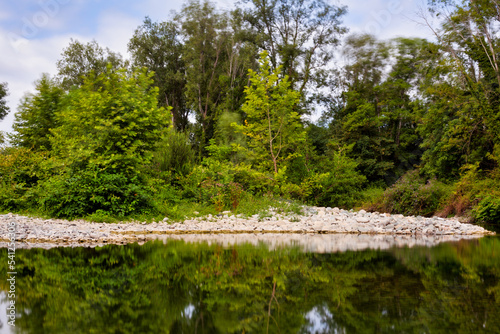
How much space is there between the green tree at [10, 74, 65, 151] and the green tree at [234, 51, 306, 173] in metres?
7.25

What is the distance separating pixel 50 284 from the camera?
2.96 metres

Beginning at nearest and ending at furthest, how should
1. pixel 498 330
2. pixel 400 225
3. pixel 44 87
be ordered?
pixel 498 330, pixel 400 225, pixel 44 87

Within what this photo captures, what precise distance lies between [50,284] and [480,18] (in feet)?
55.4

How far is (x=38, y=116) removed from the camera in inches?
541

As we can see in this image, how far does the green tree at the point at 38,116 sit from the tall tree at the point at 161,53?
15.4m

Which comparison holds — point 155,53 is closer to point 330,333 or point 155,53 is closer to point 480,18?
point 480,18

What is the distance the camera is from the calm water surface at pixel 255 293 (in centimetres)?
198

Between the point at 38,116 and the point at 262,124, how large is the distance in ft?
28.2

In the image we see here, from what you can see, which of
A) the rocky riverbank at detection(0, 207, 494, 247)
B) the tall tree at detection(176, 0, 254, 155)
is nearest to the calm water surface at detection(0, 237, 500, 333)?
the rocky riverbank at detection(0, 207, 494, 247)

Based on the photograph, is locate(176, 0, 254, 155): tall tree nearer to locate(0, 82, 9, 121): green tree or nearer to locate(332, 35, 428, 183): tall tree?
locate(332, 35, 428, 183): tall tree

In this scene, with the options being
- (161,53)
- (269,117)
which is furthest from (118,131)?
(161,53)

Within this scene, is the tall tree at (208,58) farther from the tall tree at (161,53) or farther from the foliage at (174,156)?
the foliage at (174,156)

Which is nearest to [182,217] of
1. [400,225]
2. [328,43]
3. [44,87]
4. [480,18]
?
[400,225]

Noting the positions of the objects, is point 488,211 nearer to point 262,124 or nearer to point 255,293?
point 262,124
